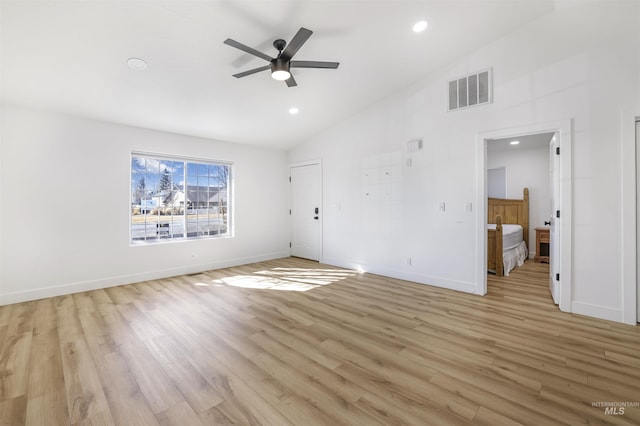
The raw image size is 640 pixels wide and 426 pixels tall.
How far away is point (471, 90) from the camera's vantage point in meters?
3.79

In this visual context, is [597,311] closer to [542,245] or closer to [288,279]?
[542,245]

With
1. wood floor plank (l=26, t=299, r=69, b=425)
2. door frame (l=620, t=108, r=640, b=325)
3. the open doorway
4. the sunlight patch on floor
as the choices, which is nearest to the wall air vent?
door frame (l=620, t=108, r=640, b=325)

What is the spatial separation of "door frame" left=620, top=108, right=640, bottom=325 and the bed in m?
1.70

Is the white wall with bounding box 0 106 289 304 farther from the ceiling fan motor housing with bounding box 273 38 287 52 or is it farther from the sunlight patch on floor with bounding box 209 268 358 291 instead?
the ceiling fan motor housing with bounding box 273 38 287 52

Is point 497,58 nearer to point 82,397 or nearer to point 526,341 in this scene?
point 526,341

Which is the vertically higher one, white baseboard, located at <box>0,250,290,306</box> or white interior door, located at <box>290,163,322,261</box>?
white interior door, located at <box>290,163,322,261</box>

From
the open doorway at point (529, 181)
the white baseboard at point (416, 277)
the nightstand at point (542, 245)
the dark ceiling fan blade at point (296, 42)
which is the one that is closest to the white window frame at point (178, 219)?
the white baseboard at point (416, 277)

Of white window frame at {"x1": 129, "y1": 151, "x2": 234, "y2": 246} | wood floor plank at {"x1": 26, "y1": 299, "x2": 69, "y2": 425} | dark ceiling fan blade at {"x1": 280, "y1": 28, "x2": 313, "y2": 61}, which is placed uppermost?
dark ceiling fan blade at {"x1": 280, "y1": 28, "x2": 313, "y2": 61}

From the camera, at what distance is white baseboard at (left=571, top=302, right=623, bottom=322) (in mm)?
2887

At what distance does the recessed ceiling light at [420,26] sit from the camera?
3039 millimetres

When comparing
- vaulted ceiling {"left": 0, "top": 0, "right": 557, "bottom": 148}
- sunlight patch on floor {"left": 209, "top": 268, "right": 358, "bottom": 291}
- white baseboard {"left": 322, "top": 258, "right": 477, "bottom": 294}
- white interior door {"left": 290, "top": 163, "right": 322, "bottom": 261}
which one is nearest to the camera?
vaulted ceiling {"left": 0, "top": 0, "right": 557, "bottom": 148}

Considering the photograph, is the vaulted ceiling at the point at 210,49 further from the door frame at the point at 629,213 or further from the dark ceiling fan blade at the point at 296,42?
the door frame at the point at 629,213

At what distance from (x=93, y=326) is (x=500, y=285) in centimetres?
529

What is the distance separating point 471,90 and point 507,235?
2.80 meters
